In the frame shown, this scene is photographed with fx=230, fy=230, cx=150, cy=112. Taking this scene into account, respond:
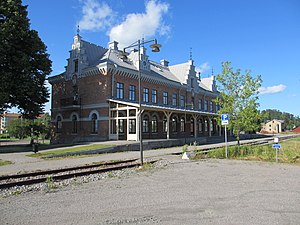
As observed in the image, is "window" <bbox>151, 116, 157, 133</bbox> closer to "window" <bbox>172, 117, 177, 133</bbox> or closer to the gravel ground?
"window" <bbox>172, 117, 177, 133</bbox>

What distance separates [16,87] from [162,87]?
17.3m

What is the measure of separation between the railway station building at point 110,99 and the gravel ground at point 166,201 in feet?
46.4

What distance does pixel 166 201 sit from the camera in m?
5.69

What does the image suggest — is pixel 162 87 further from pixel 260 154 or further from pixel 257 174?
pixel 257 174

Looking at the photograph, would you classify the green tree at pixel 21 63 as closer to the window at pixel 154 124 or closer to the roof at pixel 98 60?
the roof at pixel 98 60

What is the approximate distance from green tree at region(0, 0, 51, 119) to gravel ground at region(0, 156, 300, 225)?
1647 cm

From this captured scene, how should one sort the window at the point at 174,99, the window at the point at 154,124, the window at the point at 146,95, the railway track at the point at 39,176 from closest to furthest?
1. the railway track at the point at 39,176
2. the window at the point at 154,124
3. the window at the point at 146,95
4. the window at the point at 174,99

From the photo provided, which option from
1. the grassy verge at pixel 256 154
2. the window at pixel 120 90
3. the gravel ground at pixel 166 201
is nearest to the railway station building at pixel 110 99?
the window at pixel 120 90

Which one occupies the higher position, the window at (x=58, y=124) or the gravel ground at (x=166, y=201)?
the window at (x=58, y=124)

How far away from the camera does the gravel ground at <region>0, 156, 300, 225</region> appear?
457cm

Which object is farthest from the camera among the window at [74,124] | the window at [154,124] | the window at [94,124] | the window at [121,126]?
the window at [154,124]

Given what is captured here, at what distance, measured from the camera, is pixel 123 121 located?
25203mm

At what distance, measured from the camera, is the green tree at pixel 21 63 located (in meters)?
20.0

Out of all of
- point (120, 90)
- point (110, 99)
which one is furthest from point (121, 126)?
point (120, 90)
